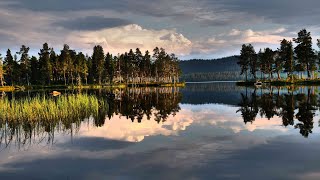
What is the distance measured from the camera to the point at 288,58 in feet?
395

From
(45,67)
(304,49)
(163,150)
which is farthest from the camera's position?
(45,67)

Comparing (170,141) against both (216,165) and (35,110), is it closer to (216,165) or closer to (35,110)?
(216,165)

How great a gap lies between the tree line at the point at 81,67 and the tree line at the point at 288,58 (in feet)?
127

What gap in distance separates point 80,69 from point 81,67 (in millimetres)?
1296

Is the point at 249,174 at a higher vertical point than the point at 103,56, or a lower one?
lower

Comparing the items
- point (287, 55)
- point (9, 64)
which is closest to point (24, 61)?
point (9, 64)

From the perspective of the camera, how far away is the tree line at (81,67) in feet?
472

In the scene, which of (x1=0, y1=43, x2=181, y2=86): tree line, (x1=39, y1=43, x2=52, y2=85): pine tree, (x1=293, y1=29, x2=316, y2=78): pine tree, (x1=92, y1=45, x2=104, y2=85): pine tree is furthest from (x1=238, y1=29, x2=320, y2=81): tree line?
(x1=39, y1=43, x2=52, y2=85): pine tree

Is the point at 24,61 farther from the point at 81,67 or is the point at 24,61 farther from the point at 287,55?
the point at 287,55

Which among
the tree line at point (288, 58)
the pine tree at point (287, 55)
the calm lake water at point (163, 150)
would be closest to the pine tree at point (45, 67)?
the tree line at point (288, 58)

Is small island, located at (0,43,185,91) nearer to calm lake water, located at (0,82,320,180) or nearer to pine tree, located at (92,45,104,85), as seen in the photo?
pine tree, located at (92,45,104,85)

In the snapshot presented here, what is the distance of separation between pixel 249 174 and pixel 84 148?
10.0 metres

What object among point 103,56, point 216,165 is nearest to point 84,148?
point 216,165

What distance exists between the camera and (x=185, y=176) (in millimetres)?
13297
